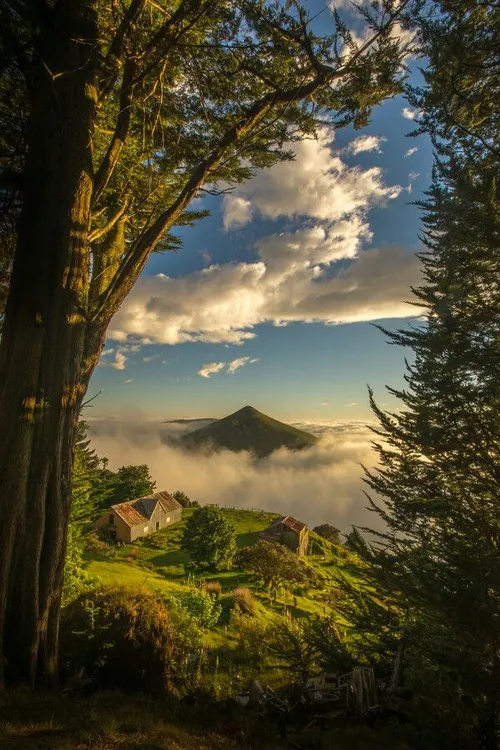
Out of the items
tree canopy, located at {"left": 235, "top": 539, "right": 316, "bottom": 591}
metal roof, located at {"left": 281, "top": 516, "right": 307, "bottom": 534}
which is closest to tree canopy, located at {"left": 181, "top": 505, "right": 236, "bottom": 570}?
tree canopy, located at {"left": 235, "top": 539, "right": 316, "bottom": 591}

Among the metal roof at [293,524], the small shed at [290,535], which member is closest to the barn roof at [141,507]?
the small shed at [290,535]

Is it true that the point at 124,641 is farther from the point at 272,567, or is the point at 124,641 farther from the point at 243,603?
the point at 272,567

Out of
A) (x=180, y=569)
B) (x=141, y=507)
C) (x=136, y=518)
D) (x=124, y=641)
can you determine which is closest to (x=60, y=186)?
(x=124, y=641)

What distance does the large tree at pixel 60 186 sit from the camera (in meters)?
4.26

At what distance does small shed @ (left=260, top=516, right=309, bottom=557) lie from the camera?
56438 millimetres

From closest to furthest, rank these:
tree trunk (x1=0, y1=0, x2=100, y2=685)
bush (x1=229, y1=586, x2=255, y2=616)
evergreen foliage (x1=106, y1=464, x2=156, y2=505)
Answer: tree trunk (x1=0, y1=0, x2=100, y2=685) → bush (x1=229, y1=586, x2=255, y2=616) → evergreen foliage (x1=106, y1=464, x2=156, y2=505)

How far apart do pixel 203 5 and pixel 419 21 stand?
300 cm

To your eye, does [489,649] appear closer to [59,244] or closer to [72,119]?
[59,244]

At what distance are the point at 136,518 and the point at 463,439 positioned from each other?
180 ft

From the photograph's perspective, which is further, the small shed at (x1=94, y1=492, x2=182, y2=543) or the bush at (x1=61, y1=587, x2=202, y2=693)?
the small shed at (x1=94, y1=492, x2=182, y2=543)

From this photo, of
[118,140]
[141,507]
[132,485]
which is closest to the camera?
[118,140]

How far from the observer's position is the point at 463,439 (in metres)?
8.24

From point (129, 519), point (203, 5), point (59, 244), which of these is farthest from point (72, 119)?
point (129, 519)

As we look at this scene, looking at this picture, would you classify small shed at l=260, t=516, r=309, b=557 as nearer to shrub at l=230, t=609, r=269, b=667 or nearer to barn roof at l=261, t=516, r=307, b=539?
barn roof at l=261, t=516, r=307, b=539
